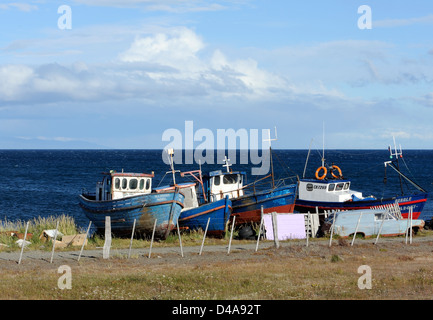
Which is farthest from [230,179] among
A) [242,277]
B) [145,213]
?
[242,277]

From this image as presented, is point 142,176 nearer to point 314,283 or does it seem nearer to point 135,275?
point 135,275

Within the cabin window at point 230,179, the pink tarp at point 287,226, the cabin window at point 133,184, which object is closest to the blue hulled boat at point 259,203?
the cabin window at point 230,179

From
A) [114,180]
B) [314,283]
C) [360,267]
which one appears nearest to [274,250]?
[360,267]

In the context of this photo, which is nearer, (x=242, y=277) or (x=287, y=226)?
(x=242, y=277)

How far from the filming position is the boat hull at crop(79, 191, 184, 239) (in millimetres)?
32281

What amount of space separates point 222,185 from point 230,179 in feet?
2.66

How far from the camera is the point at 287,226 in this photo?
32312mm

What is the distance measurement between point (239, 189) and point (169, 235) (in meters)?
7.61

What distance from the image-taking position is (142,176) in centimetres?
3528

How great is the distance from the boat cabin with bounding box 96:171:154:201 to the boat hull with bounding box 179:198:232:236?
2899 millimetres

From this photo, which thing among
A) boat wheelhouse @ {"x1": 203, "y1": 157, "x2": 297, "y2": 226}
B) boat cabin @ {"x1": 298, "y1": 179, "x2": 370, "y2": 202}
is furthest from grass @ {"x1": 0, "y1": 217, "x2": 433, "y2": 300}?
boat cabin @ {"x1": 298, "y1": 179, "x2": 370, "y2": 202}

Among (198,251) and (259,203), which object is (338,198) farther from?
(198,251)

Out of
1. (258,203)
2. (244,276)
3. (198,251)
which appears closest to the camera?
(244,276)

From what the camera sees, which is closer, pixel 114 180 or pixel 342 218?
pixel 342 218
